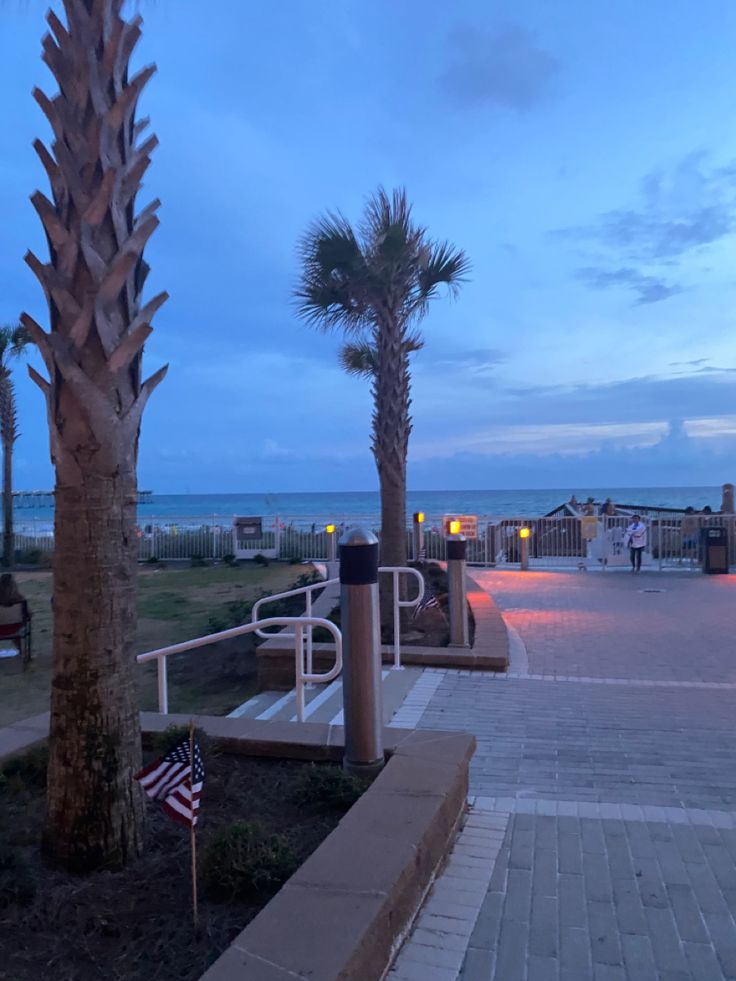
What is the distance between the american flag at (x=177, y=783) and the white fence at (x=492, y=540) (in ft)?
47.5

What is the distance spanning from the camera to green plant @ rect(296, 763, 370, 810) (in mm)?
3512

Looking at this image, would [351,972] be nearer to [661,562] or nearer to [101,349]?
[101,349]

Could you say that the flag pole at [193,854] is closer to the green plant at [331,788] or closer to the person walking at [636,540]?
the green plant at [331,788]

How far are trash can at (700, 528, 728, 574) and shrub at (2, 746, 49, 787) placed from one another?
15519mm

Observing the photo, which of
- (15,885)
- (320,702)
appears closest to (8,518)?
(320,702)

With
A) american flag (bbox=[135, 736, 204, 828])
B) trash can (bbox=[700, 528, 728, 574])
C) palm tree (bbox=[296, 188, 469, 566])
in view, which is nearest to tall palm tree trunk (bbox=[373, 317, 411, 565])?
palm tree (bbox=[296, 188, 469, 566])

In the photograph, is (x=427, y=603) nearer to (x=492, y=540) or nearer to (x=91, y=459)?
(x=91, y=459)

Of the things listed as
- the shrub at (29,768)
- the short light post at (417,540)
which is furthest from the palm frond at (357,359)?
the shrub at (29,768)

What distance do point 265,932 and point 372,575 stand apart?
6.31 ft

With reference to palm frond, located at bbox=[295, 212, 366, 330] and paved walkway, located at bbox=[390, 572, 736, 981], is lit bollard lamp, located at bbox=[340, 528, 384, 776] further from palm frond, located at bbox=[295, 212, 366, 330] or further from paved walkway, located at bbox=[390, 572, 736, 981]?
palm frond, located at bbox=[295, 212, 366, 330]

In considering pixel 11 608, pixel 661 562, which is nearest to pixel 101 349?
pixel 11 608

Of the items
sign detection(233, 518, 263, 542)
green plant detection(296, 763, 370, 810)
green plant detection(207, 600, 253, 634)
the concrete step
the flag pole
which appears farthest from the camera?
sign detection(233, 518, 263, 542)

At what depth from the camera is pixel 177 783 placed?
268 cm

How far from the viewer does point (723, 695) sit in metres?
6.88
